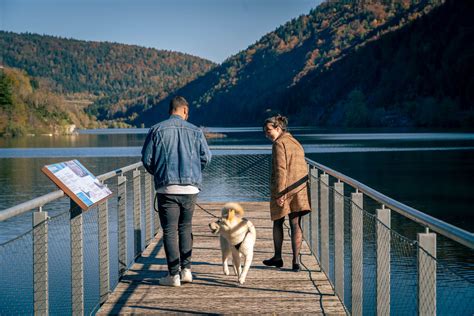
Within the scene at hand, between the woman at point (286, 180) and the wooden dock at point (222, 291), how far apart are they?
39cm

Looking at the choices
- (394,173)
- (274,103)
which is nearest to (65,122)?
(274,103)

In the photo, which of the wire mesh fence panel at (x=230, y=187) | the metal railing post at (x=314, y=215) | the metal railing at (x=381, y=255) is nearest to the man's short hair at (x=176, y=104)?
the metal railing at (x=381, y=255)

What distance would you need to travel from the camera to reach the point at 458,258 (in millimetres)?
13773

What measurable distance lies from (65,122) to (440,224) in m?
139

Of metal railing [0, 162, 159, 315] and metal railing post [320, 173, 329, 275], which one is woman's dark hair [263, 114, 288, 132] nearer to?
metal railing post [320, 173, 329, 275]

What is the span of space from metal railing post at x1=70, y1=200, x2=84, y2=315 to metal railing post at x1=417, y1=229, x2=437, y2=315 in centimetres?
244

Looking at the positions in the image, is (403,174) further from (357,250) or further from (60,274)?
(357,250)

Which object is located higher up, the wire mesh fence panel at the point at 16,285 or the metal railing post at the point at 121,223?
the metal railing post at the point at 121,223

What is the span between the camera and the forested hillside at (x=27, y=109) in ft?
385

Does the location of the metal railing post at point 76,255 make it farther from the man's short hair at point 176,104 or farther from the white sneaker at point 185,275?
the man's short hair at point 176,104

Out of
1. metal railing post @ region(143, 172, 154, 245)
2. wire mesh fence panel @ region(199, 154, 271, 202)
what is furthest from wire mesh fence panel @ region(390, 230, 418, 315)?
wire mesh fence panel @ region(199, 154, 271, 202)

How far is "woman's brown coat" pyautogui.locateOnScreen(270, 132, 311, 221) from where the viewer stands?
5.91 metres

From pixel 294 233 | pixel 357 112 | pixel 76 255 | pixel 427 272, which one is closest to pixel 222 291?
pixel 294 233

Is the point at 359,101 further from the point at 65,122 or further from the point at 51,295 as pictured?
the point at 51,295
